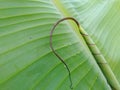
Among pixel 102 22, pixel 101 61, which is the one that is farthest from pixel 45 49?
pixel 102 22

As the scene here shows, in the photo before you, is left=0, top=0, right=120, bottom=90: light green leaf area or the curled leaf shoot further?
the curled leaf shoot

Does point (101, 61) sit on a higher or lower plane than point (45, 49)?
lower

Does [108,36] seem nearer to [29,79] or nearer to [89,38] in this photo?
[89,38]

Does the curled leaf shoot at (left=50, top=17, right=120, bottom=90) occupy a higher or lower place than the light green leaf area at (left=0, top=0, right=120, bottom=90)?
lower

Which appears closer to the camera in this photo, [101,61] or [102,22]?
[101,61]

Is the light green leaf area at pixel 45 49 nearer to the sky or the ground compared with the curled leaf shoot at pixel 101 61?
nearer to the sky

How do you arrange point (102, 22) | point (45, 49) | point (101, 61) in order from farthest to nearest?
point (102, 22)
point (101, 61)
point (45, 49)

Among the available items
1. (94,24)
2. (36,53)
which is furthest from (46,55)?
Result: (94,24)

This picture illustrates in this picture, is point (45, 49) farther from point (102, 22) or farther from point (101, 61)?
point (102, 22)
